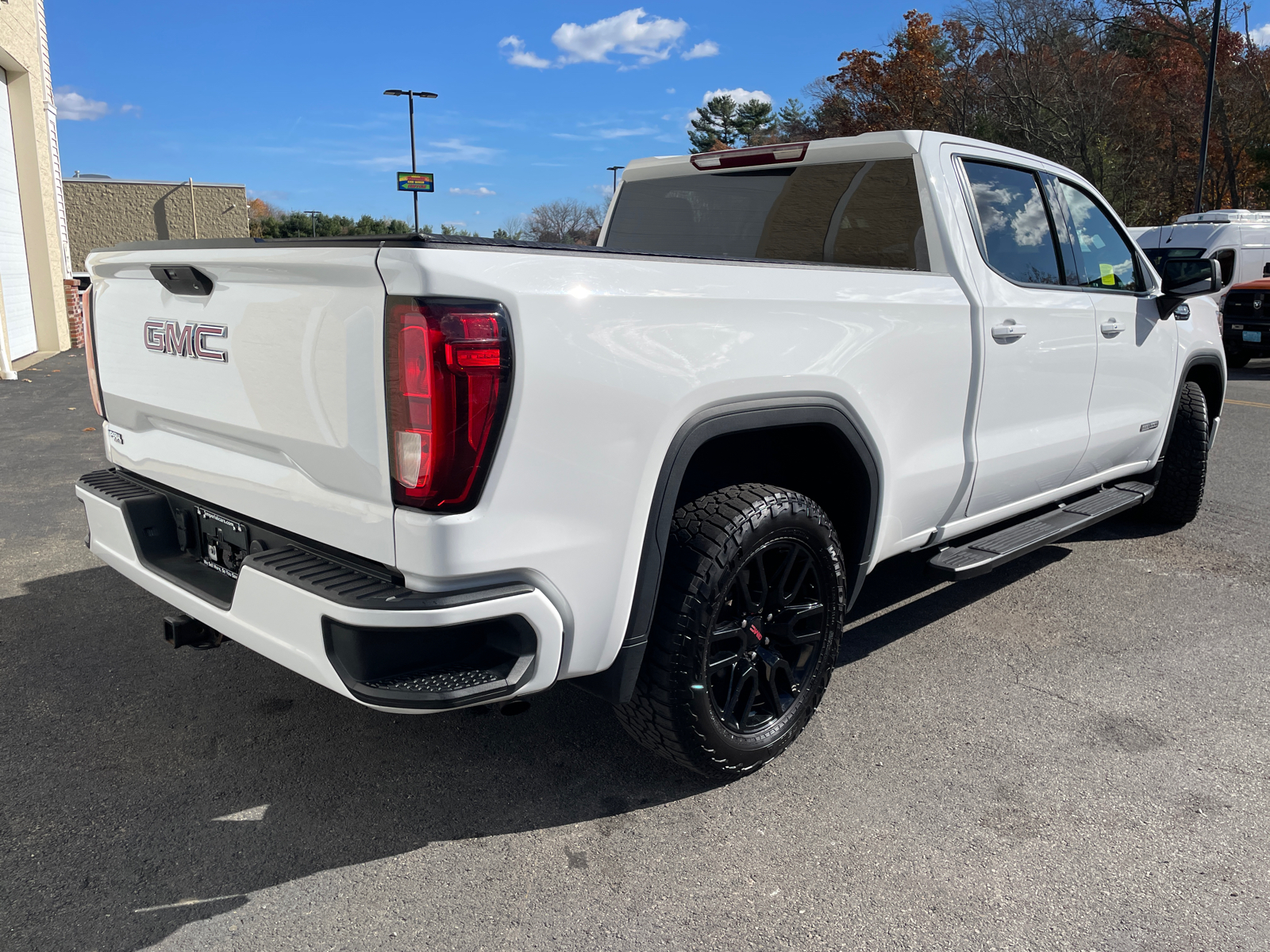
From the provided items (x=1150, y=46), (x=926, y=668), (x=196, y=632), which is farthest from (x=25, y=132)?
(x=1150, y=46)

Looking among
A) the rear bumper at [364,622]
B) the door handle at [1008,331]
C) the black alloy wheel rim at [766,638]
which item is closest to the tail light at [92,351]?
the rear bumper at [364,622]

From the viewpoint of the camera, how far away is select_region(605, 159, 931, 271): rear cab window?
3.55 metres

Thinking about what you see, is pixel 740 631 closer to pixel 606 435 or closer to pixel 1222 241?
pixel 606 435

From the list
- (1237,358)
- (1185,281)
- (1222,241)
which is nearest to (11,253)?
(1185,281)

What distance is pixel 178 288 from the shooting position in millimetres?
2588

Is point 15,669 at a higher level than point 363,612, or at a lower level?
lower

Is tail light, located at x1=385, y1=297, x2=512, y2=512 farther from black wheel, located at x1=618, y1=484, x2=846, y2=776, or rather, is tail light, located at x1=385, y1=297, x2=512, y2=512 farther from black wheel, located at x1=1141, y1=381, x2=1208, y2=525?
black wheel, located at x1=1141, y1=381, x2=1208, y2=525

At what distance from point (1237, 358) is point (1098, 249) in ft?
43.0

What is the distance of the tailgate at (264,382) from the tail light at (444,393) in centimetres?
5

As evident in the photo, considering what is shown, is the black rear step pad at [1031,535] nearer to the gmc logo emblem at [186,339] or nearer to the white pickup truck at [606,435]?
the white pickup truck at [606,435]

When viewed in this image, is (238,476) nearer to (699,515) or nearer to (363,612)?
(363,612)

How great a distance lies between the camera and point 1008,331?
11.5 ft

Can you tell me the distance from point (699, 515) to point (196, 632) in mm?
1468

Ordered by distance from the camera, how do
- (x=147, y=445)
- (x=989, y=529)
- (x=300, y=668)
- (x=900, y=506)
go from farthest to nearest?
(x=989, y=529), (x=900, y=506), (x=147, y=445), (x=300, y=668)
